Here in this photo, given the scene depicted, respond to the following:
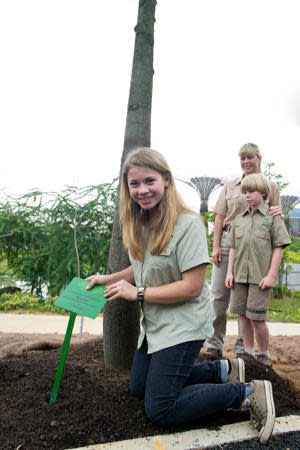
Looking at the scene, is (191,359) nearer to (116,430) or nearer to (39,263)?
(116,430)

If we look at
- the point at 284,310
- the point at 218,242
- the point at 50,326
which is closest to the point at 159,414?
the point at 218,242

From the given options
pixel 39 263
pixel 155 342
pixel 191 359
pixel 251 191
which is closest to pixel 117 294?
pixel 155 342

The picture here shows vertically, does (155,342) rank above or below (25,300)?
above

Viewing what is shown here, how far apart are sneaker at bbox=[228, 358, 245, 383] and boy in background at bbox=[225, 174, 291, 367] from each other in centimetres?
48

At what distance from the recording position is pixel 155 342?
1.73 meters

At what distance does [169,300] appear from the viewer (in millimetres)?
1689

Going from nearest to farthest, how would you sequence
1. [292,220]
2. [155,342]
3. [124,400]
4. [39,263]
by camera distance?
[155,342]
[124,400]
[39,263]
[292,220]

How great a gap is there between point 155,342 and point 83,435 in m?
0.52

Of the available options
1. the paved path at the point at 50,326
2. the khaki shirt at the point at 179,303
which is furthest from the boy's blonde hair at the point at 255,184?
the paved path at the point at 50,326

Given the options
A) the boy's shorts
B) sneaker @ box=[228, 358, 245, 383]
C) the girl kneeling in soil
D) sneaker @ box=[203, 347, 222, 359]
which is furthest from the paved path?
the girl kneeling in soil

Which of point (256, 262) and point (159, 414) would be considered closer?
point (159, 414)

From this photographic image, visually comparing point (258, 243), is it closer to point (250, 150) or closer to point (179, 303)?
point (250, 150)

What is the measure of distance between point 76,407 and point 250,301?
4.51ft

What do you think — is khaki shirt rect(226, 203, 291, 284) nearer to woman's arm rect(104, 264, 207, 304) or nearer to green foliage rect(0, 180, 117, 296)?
woman's arm rect(104, 264, 207, 304)
